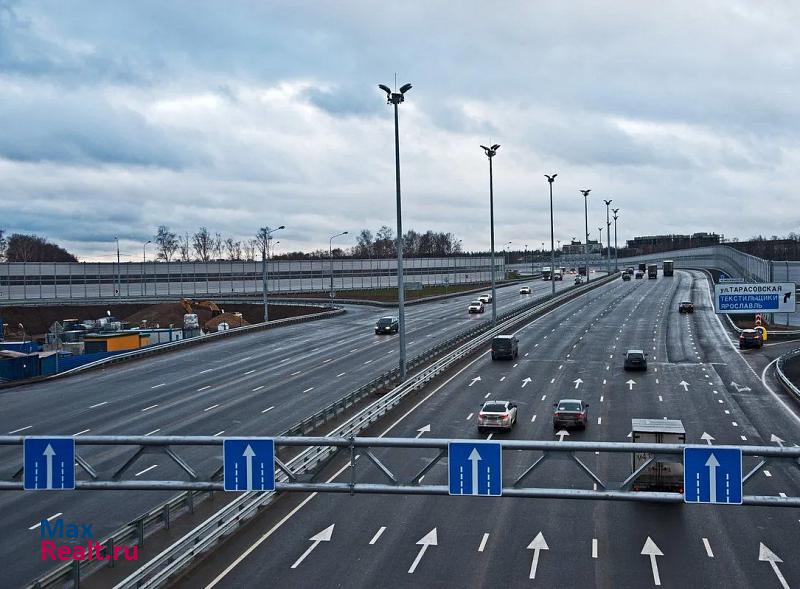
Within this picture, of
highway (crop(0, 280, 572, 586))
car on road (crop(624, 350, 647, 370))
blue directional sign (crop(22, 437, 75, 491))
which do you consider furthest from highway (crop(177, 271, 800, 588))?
car on road (crop(624, 350, 647, 370))

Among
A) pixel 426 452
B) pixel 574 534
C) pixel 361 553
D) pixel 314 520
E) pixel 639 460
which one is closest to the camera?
pixel 361 553

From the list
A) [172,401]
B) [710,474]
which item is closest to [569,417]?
[710,474]

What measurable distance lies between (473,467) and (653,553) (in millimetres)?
7155

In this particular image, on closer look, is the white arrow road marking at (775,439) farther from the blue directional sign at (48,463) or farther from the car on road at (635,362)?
the blue directional sign at (48,463)

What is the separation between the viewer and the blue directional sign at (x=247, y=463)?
46.0 feet

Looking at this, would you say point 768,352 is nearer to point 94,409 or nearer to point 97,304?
point 94,409

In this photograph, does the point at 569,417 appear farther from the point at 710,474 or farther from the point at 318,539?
the point at 710,474

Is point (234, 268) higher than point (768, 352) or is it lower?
higher

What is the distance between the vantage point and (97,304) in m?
118

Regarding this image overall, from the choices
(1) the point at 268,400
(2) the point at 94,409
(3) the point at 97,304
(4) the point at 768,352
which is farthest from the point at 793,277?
(3) the point at 97,304

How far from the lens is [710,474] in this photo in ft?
42.8

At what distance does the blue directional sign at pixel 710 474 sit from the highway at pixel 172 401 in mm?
14749

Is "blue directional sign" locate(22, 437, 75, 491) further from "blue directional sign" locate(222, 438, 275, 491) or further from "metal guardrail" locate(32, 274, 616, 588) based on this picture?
"blue directional sign" locate(222, 438, 275, 491)

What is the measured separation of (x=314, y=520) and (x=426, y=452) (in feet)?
26.1
